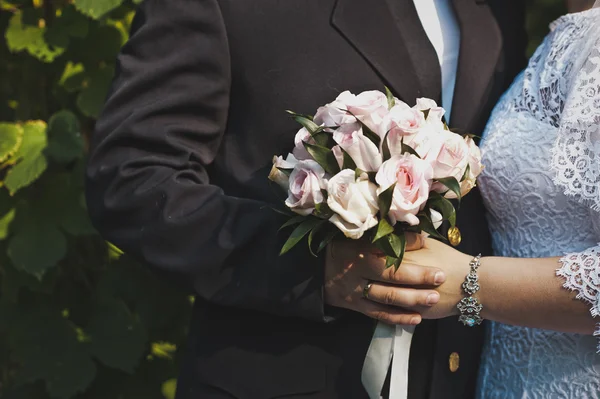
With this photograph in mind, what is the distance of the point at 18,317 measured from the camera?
278cm

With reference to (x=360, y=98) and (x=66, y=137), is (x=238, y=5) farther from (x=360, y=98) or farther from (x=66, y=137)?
(x=66, y=137)

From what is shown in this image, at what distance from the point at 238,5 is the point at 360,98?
0.41 m

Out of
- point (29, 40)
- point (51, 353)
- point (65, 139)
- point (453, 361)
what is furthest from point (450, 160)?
point (51, 353)

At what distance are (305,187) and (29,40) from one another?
1449mm

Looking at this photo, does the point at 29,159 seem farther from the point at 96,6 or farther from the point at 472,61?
the point at 472,61

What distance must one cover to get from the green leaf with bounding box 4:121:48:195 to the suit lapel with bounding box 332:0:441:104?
115 centimetres

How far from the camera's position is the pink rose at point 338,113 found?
1.54 metres

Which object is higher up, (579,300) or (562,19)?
(562,19)

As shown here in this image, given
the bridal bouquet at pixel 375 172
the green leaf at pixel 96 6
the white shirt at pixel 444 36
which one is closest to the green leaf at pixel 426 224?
the bridal bouquet at pixel 375 172

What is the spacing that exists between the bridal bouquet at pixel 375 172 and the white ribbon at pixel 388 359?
225mm

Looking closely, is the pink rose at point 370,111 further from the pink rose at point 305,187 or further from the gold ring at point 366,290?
the gold ring at point 366,290

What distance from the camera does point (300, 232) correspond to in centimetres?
156

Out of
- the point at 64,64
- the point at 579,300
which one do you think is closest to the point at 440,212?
the point at 579,300

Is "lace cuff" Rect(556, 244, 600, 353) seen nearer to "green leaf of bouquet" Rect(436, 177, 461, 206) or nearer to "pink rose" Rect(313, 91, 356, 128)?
"green leaf of bouquet" Rect(436, 177, 461, 206)
